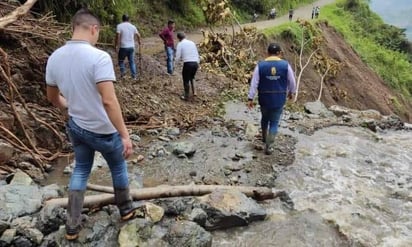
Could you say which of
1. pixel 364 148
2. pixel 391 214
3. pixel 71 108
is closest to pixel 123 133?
pixel 71 108

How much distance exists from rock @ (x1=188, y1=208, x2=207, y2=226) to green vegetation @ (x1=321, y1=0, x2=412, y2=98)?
27.3 meters

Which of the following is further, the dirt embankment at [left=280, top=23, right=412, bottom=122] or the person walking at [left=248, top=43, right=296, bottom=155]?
the dirt embankment at [left=280, top=23, right=412, bottom=122]

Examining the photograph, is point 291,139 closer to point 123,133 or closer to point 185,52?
point 185,52

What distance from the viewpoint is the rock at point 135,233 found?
4.28m

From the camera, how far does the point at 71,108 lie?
3.88 meters

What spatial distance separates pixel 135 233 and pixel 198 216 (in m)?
0.79

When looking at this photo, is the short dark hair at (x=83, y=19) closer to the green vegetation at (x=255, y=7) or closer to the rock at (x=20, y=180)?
the rock at (x=20, y=180)

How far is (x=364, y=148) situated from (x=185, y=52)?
427cm

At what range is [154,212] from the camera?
472 centimetres

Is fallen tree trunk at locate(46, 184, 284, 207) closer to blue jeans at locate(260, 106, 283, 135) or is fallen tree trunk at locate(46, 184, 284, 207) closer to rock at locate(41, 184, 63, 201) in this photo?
rock at locate(41, 184, 63, 201)

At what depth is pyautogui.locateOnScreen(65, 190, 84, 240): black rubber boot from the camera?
4109 mm

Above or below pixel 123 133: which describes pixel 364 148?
below

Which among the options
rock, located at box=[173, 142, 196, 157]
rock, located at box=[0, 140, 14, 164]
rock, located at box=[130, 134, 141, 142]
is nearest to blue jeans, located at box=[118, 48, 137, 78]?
rock, located at box=[130, 134, 141, 142]

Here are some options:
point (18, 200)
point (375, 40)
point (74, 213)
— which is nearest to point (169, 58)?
point (18, 200)
